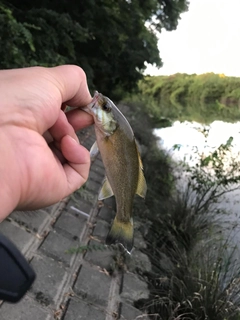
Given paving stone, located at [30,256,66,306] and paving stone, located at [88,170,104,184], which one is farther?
paving stone, located at [88,170,104,184]

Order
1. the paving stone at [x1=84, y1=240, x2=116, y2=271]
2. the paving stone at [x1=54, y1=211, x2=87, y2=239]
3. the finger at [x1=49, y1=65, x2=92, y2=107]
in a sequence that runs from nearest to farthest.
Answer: the finger at [x1=49, y1=65, x2=92, y2=107], the paving stone at [x1=84, y1=240, x2=116, y2=271], the paving stone at [x1=54, y1=211, x2=87, y2=239]

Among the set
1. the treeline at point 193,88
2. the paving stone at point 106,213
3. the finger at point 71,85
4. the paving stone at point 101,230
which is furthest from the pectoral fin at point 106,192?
the treeline at point 193,88

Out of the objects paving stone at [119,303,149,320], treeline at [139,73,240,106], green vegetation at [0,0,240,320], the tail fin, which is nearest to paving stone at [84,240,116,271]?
green vegetation at [0,0,240,320]

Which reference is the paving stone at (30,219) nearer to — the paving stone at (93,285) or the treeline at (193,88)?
the paving stone at (93,285)

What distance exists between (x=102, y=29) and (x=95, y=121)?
9682 mm

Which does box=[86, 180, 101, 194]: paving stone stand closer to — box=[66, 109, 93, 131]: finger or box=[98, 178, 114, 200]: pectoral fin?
box=[98, 178, 114, 200]: pectoral fin

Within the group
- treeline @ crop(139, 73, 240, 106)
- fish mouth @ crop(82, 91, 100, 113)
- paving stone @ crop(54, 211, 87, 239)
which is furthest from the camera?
treeline @ crop(139, 73, 240, 106)

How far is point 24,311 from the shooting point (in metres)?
3.42

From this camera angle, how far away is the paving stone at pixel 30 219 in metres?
4.45

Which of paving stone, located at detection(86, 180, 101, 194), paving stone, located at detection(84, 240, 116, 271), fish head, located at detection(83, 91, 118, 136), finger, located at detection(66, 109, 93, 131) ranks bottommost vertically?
paving stone, located at detection(84, 240, 116, 271)

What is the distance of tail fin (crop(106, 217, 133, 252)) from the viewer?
2.38m

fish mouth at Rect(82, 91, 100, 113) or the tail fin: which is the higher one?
fish mouth at Rect(82, 91, 100, 113)

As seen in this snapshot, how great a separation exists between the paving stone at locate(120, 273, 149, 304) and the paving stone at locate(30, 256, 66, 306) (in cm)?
70

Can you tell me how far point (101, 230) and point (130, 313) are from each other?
1.53 m
